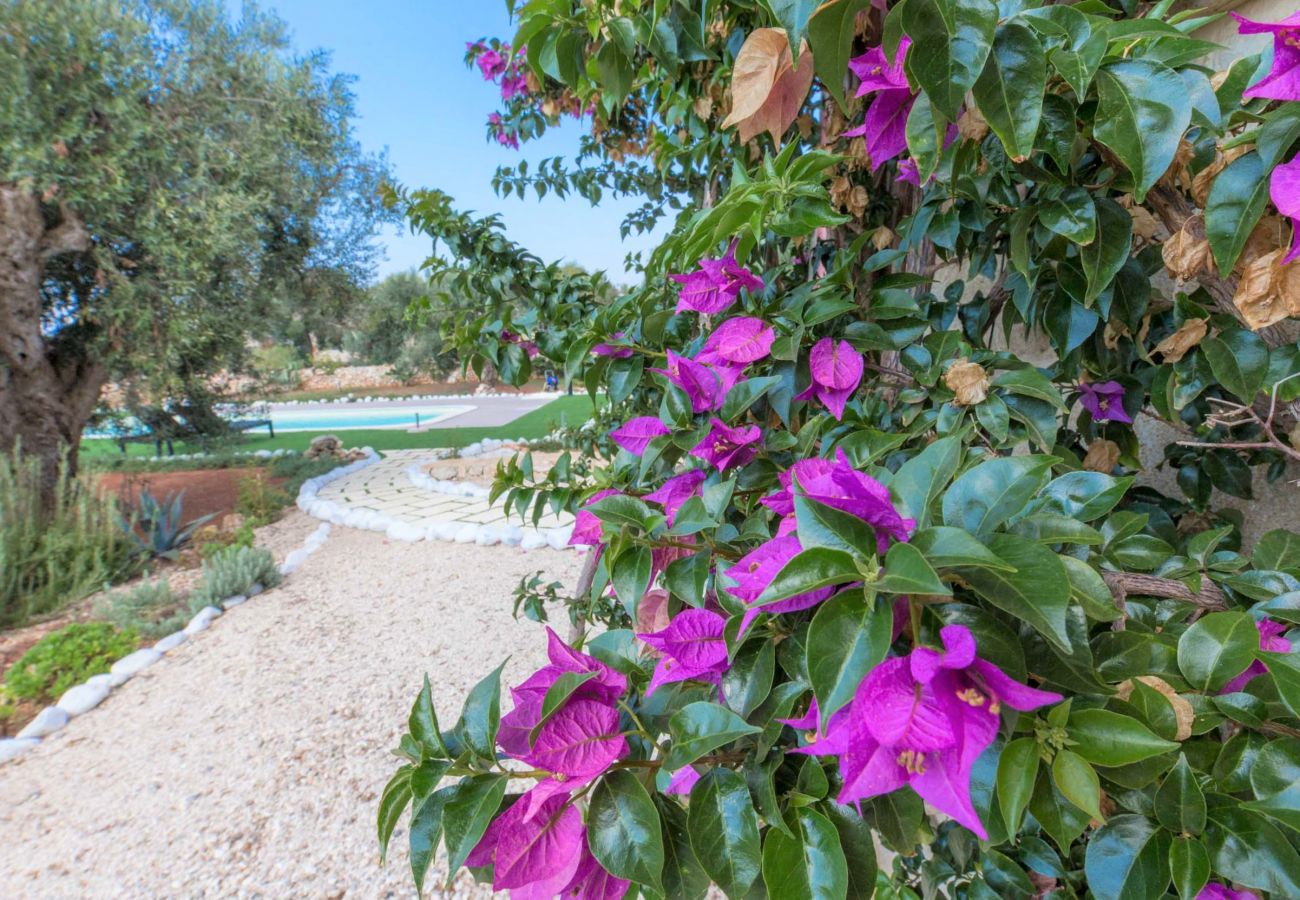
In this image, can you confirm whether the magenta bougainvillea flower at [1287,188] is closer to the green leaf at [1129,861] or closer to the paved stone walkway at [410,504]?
the green leaf at [1129,861]

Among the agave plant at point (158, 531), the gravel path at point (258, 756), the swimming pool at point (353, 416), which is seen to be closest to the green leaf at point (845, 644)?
the gravel path at point (258, 756)

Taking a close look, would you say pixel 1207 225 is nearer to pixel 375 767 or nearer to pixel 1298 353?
pixel 1298 353

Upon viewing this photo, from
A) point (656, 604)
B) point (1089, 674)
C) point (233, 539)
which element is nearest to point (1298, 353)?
point (1089, 674)

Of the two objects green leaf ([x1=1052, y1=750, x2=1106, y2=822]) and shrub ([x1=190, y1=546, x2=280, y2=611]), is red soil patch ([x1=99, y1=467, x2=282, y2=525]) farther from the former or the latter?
green leaf ([x1=1052, y1=750, x2=1106, y2=822])

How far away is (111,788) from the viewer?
163 centimetres

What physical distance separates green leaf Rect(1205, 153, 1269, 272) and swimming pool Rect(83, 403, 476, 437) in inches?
440

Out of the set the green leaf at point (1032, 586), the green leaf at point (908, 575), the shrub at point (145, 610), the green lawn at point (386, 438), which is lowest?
the green lawn at point (386, 438)

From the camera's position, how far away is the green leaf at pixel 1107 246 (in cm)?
47

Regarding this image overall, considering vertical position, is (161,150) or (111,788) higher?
(161,150)

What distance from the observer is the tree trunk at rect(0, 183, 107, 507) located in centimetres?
325

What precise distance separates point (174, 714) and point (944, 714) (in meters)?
2.52

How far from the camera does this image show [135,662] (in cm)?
224

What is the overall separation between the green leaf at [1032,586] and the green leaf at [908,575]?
0.13 feet

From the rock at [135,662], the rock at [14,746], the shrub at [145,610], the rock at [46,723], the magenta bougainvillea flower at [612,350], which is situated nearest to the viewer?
the magenta bougainvillea flower at [612,350]
